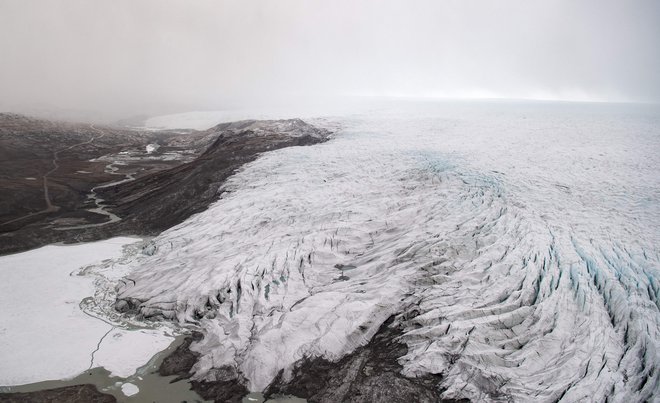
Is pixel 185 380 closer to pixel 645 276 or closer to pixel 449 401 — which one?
pixel 449 401

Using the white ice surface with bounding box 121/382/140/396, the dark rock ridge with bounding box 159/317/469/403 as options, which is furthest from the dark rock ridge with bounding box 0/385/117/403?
the dark rock ridge with bounding box 159/317/469/403

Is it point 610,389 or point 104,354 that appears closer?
point 610,389

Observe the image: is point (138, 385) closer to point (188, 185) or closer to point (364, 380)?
point (364, 380)

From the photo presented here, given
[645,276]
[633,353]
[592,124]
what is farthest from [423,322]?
[592,124]

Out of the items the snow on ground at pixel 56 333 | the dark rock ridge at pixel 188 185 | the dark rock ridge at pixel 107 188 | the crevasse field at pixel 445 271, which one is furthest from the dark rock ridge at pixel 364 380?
the dark rock ridge at pixel 107 188

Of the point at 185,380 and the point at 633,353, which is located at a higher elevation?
the point at 633,353

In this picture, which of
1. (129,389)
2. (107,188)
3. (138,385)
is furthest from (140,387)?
(107,188)
